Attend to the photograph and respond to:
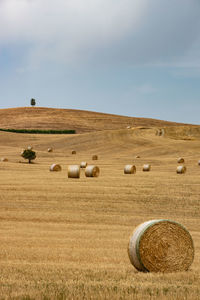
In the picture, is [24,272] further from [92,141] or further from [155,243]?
[92,141]

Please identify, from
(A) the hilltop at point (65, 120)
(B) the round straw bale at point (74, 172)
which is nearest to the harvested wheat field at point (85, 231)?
(B) the round straw bale at point (74, 172)

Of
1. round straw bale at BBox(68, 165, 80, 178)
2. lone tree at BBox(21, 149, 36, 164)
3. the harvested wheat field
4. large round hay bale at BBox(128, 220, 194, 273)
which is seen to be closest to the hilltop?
lone tree at BBox(21, 149, 36, 164)

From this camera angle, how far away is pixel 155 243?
10.9m

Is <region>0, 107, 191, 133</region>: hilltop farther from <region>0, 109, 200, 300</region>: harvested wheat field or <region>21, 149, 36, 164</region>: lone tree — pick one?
<region>0, 109, 200, 300</region>: harvested wheat field

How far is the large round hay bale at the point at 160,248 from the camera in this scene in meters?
10.6

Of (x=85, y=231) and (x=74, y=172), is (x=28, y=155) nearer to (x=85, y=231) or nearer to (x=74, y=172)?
(x=74, y=172)

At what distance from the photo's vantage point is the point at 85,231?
57.7ft

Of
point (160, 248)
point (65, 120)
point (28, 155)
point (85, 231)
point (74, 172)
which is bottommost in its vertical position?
point (160, 248)

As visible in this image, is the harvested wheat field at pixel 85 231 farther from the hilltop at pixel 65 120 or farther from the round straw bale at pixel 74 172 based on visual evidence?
the hilltop at pixel 65 120

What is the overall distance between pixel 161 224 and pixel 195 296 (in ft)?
12.1

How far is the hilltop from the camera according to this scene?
3738 inches

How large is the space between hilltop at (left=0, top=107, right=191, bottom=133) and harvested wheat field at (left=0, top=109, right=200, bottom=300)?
166 feet

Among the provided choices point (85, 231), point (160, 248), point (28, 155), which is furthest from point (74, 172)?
point (160, 248)

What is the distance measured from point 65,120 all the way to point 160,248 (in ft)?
294
